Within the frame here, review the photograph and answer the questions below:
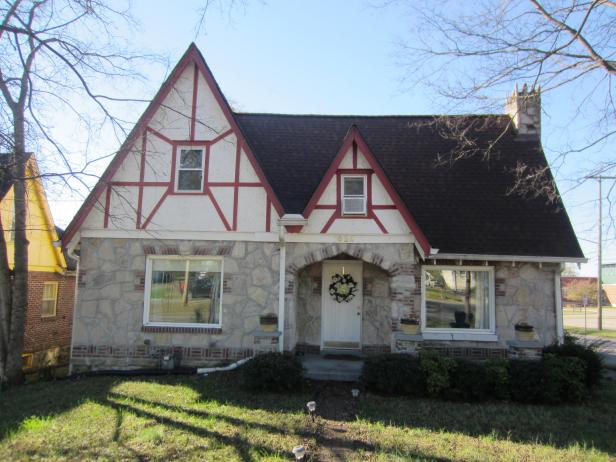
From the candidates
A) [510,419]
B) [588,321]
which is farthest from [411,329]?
[588,321]

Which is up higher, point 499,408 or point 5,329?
point 5,329

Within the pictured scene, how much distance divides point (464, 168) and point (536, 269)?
356cm

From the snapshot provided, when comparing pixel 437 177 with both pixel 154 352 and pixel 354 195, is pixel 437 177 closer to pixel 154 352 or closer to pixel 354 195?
pixel 354 195

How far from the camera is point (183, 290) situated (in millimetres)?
10547

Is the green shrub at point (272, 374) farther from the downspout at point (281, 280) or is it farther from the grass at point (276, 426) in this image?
the downspout at point (281, 280)

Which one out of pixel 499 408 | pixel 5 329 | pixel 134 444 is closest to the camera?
pixel 134 444

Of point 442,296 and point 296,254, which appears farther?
point 442,296

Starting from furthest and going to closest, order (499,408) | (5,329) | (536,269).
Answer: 1. (536,269)
2. (5,329)
3. (499,408)

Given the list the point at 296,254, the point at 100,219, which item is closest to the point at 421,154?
the point at 296,254

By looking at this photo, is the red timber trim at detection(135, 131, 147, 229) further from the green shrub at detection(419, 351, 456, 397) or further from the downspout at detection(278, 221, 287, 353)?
the green shrub at detection(419, 351, 456, 397)

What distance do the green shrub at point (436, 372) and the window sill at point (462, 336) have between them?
8.33ft

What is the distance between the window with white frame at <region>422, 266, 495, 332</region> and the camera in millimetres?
11211

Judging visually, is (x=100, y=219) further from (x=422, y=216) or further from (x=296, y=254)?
(x=422, y=216)

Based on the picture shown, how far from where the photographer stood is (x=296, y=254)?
33.7ft
